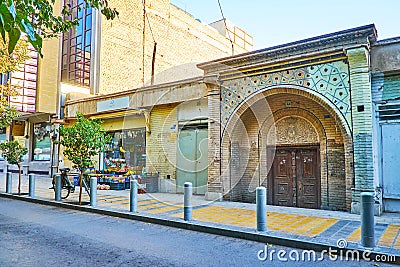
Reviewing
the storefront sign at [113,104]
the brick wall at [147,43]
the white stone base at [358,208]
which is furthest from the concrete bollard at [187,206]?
the brick wall at [147,43]

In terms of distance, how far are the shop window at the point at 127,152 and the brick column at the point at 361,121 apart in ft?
30.4

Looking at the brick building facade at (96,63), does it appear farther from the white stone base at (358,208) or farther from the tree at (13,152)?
the white stone base at (358,208)

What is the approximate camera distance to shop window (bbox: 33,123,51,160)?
64.1ft

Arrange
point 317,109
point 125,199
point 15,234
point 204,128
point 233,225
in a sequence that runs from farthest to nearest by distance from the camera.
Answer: point 204,128 < point 125,199 < point 317,109 < point 233,225 < point 15,234

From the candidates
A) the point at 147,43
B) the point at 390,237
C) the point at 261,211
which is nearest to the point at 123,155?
the point at 147,43

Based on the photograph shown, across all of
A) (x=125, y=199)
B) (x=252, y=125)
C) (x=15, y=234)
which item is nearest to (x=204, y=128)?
(x=252, y=125)

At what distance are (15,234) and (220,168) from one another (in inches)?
245

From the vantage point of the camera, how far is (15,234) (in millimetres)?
A: 6566

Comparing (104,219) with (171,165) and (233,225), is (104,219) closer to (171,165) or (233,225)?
(233,225)

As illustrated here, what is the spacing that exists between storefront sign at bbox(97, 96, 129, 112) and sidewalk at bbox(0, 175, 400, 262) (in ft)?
17.4

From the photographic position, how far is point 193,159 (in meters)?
12.7

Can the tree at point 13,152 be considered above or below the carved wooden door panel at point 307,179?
above

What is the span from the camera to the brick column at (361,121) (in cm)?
810

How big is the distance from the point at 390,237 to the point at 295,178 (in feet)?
15.5
